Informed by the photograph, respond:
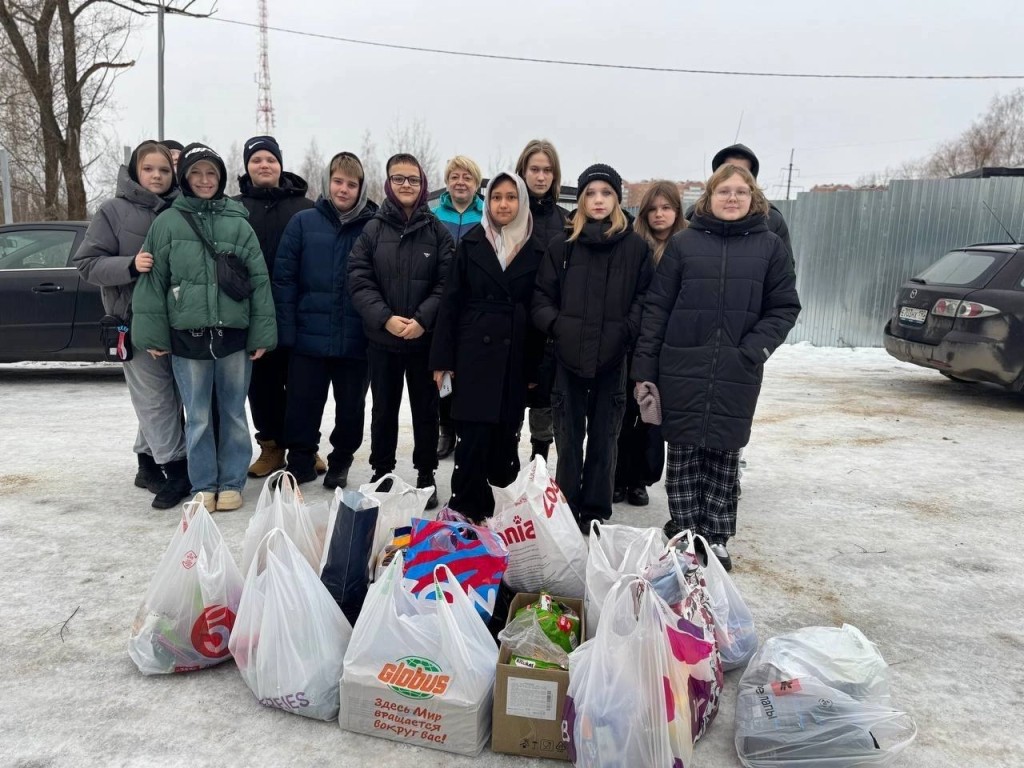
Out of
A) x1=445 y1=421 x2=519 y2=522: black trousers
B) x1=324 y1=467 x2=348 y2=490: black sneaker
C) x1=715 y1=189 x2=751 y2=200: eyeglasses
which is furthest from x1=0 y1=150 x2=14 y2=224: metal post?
x1=715 y1=189 x2=751 y2=200: eyeglasses

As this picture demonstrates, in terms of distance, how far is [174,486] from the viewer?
4137 millimetres

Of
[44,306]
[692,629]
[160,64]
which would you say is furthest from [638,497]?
[160,64]

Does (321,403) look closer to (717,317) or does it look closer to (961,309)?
(717,317)

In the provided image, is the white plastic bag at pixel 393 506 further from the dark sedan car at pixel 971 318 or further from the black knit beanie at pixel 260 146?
the dark sedan car at pixel 971 318

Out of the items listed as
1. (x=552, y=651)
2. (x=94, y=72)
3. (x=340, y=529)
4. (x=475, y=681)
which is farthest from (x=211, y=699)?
(x=94, y=72)

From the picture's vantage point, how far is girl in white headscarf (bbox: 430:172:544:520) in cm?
366

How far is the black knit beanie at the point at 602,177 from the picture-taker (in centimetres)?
356

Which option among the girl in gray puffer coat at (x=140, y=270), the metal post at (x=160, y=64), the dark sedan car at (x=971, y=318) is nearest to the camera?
the girl in gray puffer coat at (x=140, y=270)

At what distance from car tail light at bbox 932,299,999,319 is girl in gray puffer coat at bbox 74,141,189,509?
697cm

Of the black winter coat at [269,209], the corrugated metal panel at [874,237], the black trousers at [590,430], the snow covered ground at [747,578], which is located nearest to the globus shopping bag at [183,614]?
the snow covered ground at [747,578]

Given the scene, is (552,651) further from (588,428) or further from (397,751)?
(588,428)

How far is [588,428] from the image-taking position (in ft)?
12.5

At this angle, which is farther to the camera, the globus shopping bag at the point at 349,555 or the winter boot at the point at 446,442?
the winter boot at the point at 446,442

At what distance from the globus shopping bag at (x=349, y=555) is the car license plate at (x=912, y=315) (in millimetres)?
6900
